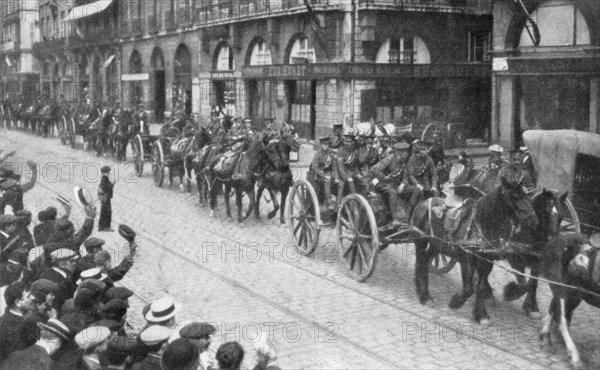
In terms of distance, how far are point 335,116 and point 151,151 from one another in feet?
24.0

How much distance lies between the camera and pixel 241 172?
13.3 m

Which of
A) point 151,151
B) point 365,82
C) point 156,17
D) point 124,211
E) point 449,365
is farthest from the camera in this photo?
point 156,17

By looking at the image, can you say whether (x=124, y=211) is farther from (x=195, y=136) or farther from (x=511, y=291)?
(x=511, y=291)

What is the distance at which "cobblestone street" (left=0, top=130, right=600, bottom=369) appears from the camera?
6879 millimetres

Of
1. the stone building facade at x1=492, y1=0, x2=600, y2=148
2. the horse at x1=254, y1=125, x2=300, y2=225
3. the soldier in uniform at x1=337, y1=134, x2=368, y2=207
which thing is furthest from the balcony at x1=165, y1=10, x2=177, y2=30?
the soldier in uniform at x1=337, y1=134, x2=368, y2=207

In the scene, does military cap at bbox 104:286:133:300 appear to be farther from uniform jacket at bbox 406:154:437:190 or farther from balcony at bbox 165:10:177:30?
balcony at bbox 165:10:177:30

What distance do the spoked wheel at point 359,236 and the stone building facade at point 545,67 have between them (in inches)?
413

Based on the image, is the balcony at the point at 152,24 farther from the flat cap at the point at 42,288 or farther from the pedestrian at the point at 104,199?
the flat cap at the point at 42,288

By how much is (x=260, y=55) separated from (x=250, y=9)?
1.75 m

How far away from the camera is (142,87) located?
1572 inches

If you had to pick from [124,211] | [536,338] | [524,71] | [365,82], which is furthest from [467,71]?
[536,338]

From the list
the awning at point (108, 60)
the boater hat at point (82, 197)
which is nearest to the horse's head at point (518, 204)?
the boater hat at point (82, 197)

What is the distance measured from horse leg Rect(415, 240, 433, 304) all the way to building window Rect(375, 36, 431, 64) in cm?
1664

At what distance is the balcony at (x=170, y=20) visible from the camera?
1418 inches
